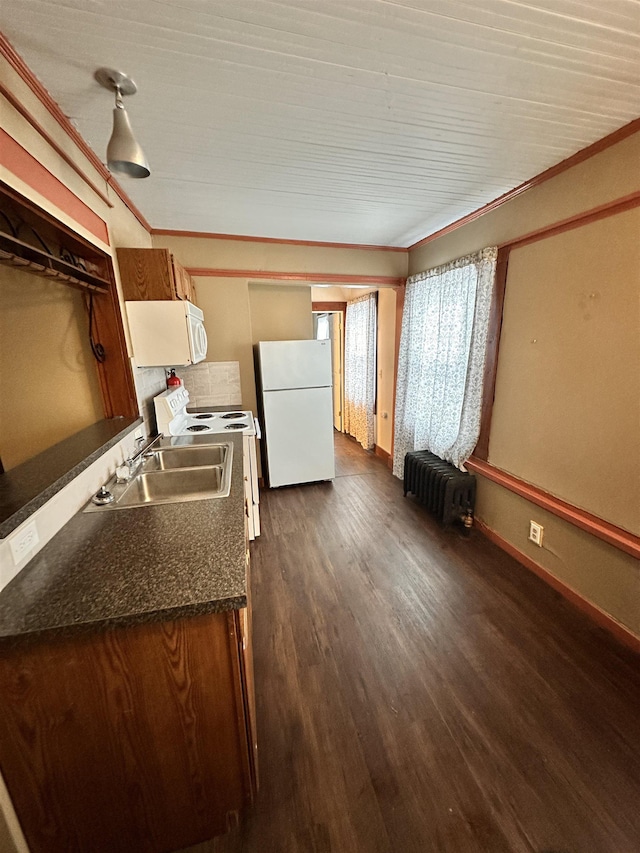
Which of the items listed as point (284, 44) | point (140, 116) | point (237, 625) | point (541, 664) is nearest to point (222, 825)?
point (237, 625)

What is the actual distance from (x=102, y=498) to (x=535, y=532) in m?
2.48

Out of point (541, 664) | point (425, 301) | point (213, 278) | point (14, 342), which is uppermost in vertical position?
point (213, 278)

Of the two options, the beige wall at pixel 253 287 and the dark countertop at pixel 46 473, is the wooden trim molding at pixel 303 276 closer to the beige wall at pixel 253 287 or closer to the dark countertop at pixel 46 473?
the beige wall at pixel 253 287

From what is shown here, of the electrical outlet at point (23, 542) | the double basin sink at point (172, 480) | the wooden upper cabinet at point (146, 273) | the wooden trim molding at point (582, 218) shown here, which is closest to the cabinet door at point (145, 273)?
the wooden upper cabinet at point (146, 273)

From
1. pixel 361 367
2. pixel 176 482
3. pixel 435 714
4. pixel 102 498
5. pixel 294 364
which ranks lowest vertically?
pixel 435 714

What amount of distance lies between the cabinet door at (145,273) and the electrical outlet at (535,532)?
2783mm

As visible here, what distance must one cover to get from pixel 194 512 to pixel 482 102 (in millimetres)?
2018

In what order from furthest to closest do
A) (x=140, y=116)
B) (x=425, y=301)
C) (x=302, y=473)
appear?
(x=302, y=473), (x=425, y=301), (x=140, y=116)

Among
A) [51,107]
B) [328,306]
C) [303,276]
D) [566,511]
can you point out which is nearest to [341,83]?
[51,107]

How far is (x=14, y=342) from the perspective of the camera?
1517mm

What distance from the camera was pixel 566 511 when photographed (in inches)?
74.8

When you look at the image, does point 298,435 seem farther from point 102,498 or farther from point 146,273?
point 102,498

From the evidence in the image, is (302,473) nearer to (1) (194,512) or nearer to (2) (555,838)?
(1) (194,512)

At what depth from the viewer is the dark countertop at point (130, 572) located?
30.9 inches
